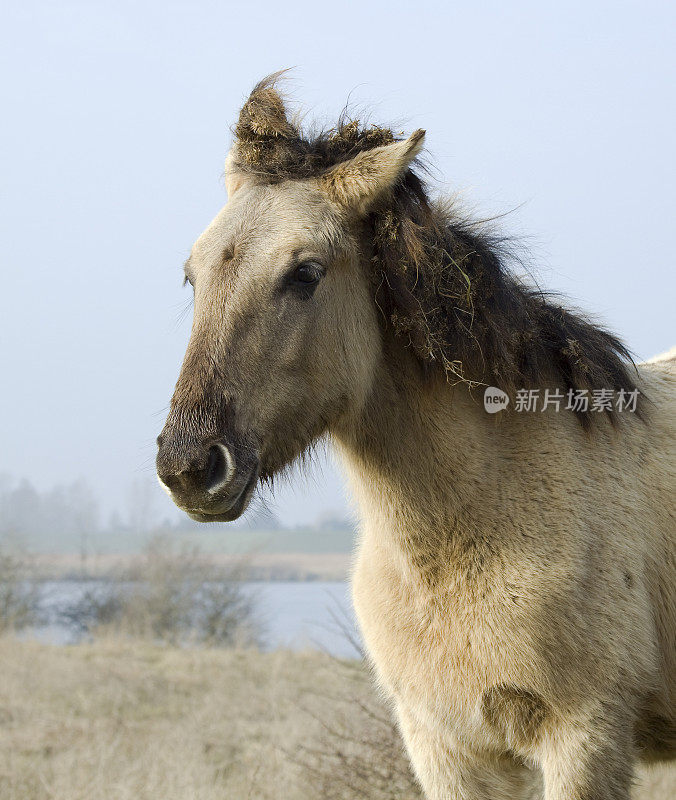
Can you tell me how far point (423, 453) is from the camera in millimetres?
3086

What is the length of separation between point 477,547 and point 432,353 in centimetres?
72

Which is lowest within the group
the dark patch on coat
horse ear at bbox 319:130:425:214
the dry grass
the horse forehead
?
the dry grass

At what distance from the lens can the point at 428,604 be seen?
3066 mm

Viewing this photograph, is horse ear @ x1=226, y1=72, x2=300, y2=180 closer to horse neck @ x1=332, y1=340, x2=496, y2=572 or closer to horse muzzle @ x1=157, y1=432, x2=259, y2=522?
horse neck @ x1=332, y1=340, x2=496, y2=572

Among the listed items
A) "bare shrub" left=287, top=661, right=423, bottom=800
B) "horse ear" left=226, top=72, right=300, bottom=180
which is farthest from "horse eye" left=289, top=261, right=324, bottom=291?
"bare shrub" left=287, top=661, right=423, bottom=800

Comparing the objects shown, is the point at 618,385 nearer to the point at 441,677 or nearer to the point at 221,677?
the point at 441,677

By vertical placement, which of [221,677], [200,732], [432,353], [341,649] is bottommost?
[221,677]

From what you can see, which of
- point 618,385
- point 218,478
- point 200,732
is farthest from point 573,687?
point 200,732

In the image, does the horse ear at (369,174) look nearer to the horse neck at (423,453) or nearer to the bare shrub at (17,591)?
the horse neck at (423,453)

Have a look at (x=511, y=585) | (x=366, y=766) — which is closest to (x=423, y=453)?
(x=511, y=585)

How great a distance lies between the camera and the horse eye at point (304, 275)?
9.14 feet

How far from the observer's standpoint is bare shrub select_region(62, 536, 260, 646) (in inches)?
610

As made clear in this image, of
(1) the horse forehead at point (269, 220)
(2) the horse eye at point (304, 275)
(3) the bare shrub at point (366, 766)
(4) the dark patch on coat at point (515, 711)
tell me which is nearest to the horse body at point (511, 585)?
(4) the dark patch on coat at point (515, 711)

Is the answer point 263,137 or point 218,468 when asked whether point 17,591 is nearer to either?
point 263,137
